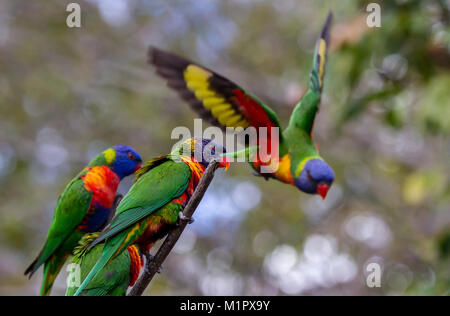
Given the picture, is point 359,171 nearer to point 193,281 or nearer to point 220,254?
point 220,254

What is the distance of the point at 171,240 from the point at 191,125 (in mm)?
5922

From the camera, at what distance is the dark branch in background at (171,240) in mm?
1673

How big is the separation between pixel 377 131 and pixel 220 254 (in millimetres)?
2852

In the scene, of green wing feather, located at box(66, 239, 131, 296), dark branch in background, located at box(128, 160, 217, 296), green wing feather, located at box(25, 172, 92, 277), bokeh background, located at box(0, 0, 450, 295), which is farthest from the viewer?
bokeh background, located at box(0, 0, 450, 295)

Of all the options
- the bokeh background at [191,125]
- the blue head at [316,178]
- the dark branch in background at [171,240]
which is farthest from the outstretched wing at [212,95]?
the bokeh background at [191,125]

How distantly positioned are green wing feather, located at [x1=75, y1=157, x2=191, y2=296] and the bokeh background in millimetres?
3931

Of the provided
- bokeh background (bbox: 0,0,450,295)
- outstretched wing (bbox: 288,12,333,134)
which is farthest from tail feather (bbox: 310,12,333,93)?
bokeh background (bbox: 0,0,450,295)

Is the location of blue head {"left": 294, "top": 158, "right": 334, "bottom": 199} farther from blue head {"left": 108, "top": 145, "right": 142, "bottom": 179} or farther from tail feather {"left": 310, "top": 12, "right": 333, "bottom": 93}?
blue head {"left": 108, "top": 145, "right": 142, "bottom": 179}

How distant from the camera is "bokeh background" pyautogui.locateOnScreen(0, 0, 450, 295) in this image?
640 cm

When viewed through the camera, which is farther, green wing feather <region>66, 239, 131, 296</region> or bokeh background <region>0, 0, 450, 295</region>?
bokeh background <region>0, 0, 450, 295</region>

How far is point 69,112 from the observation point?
7.35 metres

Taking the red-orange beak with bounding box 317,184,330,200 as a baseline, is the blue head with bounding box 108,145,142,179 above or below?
above

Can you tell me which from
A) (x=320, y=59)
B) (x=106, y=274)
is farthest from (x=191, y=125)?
(x=106, y=274)

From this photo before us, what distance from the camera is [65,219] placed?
2.21 m
